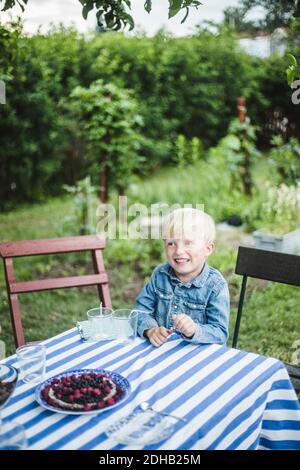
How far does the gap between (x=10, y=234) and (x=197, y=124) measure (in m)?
5.14

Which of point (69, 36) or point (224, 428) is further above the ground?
point (69, 36)

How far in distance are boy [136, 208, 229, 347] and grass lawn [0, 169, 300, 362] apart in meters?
1.62

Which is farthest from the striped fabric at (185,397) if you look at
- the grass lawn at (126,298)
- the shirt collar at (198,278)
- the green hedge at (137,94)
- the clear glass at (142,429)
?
the green hedge at (137,94)

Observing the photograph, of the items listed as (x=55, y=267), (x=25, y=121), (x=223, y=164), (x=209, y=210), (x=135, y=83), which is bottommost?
(x=55, y=267)

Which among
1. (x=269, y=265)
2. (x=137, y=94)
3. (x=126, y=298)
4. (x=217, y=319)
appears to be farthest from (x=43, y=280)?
(x=137, y=94)

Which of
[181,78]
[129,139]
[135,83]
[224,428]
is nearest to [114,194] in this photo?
[129,139]

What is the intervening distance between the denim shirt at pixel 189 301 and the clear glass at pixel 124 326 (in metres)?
0.05

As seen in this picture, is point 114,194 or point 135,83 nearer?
point 114,194

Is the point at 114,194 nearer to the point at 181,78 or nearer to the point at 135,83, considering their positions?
the point at 135,83

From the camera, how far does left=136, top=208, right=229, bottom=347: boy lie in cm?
227

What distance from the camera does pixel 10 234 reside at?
6.61 metres

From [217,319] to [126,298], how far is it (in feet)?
8.82

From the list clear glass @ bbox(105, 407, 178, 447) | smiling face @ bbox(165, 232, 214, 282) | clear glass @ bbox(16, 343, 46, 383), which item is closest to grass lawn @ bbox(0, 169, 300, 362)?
smiling face @ bbox(165, 232, 214, 282)

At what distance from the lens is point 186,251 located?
228cm
